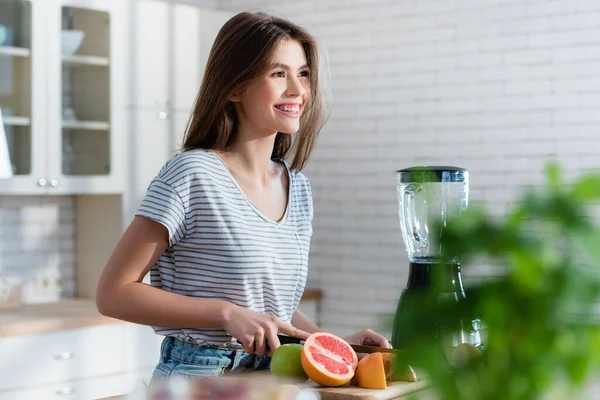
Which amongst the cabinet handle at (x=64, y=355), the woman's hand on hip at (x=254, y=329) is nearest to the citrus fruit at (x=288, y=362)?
the woman's hand on hip at (x=254, y=329)

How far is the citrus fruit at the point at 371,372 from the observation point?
1694mm

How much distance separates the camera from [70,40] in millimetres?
4363

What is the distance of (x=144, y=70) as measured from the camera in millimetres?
4621

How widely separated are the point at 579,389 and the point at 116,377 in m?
3.79

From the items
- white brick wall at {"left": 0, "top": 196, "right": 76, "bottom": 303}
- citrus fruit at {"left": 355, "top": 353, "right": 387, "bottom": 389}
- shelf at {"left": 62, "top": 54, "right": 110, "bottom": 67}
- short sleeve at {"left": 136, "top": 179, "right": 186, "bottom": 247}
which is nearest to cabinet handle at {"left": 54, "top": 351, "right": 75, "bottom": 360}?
white brick wall at {"left": 0, "top": 196, "right": 76, "bottom": 303}

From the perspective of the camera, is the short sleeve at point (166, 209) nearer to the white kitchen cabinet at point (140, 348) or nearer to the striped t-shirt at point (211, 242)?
the striped t-shirt at point (211, 242)

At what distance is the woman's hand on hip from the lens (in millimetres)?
1785

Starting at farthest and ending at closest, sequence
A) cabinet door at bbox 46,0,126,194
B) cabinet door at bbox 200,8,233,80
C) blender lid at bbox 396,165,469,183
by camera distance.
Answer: cabinet door at bbox 200,8,233,80 → cabinet door at bbox 46,0,126,194 → blender lid at bbox 396,165,469,183

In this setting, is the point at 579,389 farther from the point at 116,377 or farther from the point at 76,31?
the point at 76,31

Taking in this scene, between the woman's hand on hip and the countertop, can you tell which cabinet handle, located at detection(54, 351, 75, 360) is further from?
the woman's hand on hip

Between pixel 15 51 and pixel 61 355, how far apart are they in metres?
1.40

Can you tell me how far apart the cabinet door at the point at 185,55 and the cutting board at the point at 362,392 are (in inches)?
127

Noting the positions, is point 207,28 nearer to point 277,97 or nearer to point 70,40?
point 70,40

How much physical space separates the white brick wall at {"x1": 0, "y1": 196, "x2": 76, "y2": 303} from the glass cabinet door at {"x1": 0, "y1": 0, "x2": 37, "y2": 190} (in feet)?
1.35
